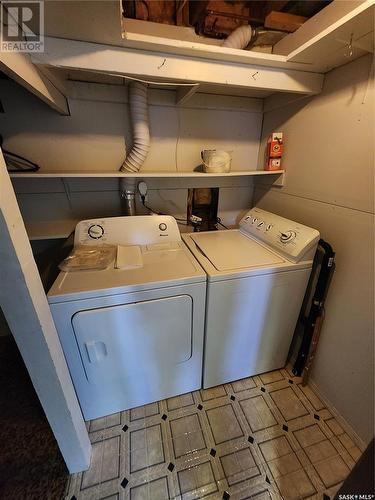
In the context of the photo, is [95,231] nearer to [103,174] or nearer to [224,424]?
[103,174]

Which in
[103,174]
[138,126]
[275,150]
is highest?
[138,126]

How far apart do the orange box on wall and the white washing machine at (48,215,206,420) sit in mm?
993

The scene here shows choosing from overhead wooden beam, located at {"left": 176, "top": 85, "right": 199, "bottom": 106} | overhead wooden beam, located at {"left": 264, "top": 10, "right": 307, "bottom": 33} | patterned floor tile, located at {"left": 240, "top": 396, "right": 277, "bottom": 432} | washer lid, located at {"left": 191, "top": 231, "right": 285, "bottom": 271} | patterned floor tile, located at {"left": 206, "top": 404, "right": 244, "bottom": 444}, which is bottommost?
patterned floor tile, located at {"left": 240, "top": 396, "right": 277, "bottom": 432}

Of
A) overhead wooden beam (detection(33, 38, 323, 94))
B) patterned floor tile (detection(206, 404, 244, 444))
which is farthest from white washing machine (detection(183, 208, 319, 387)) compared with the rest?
overhead wooden beam (detection(33, 38, 323, 94))

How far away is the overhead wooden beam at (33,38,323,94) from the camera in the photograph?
1.00 meters

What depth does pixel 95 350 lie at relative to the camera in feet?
3.83

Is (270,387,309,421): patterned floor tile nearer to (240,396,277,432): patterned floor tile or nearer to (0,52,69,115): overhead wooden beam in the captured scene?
(240,396,277,432): patterned floor tile

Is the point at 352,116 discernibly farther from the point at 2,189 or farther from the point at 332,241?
the point at 2,189

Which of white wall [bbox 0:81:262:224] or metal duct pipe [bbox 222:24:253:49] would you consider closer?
metal duct pipe [bbox 222:24:253:49]

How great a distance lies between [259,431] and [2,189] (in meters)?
1.78

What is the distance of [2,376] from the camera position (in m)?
1.64

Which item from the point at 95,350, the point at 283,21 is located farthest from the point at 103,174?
the point at 283,21

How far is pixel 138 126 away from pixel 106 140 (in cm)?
31

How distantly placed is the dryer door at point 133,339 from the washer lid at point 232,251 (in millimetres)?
347
